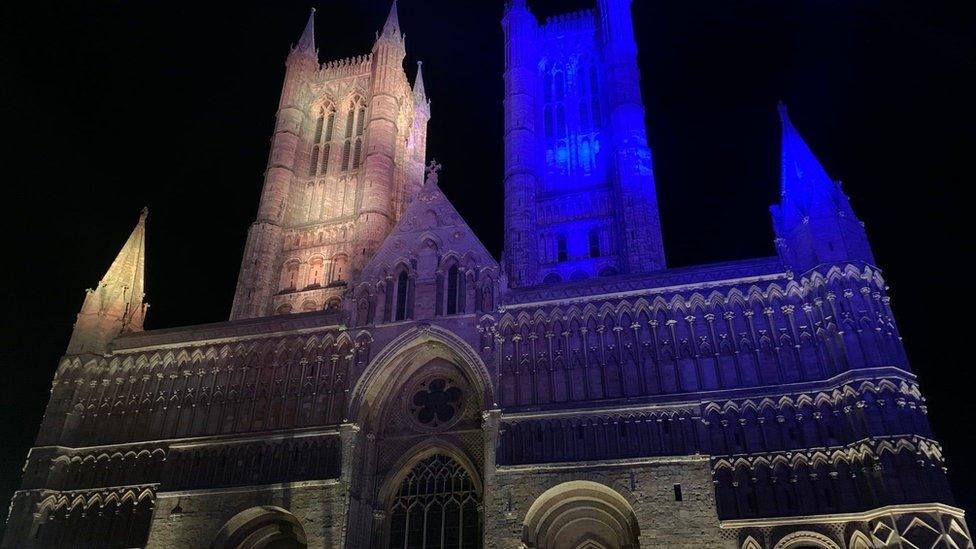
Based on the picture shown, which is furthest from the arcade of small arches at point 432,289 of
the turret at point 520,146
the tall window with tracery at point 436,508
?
the turret at point 520,146

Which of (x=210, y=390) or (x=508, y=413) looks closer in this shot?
(x=508, y=413)

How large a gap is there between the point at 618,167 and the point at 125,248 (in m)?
28.2

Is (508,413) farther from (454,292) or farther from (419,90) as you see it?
(419,90)

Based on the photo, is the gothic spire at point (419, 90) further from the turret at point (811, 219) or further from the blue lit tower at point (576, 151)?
the turret at point (811, 219)

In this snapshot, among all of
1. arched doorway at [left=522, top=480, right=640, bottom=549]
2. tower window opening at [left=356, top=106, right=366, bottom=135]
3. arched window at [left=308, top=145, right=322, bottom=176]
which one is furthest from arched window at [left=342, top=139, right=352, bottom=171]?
arched doorway at [left=522, top=480, right=640, bottom=549]

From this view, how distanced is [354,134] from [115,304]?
87.9 ft

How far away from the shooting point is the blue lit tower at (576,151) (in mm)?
44438

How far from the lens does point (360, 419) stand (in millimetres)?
27984

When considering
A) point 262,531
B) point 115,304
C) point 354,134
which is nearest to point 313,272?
point 354,134

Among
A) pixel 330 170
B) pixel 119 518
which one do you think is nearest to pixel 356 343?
pixel 119 518

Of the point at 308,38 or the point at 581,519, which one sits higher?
the point at 308,38

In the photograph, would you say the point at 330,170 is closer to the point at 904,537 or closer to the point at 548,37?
the point at 548,37

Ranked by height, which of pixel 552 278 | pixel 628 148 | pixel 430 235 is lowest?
pixel 430 235

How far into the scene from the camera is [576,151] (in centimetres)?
5025
